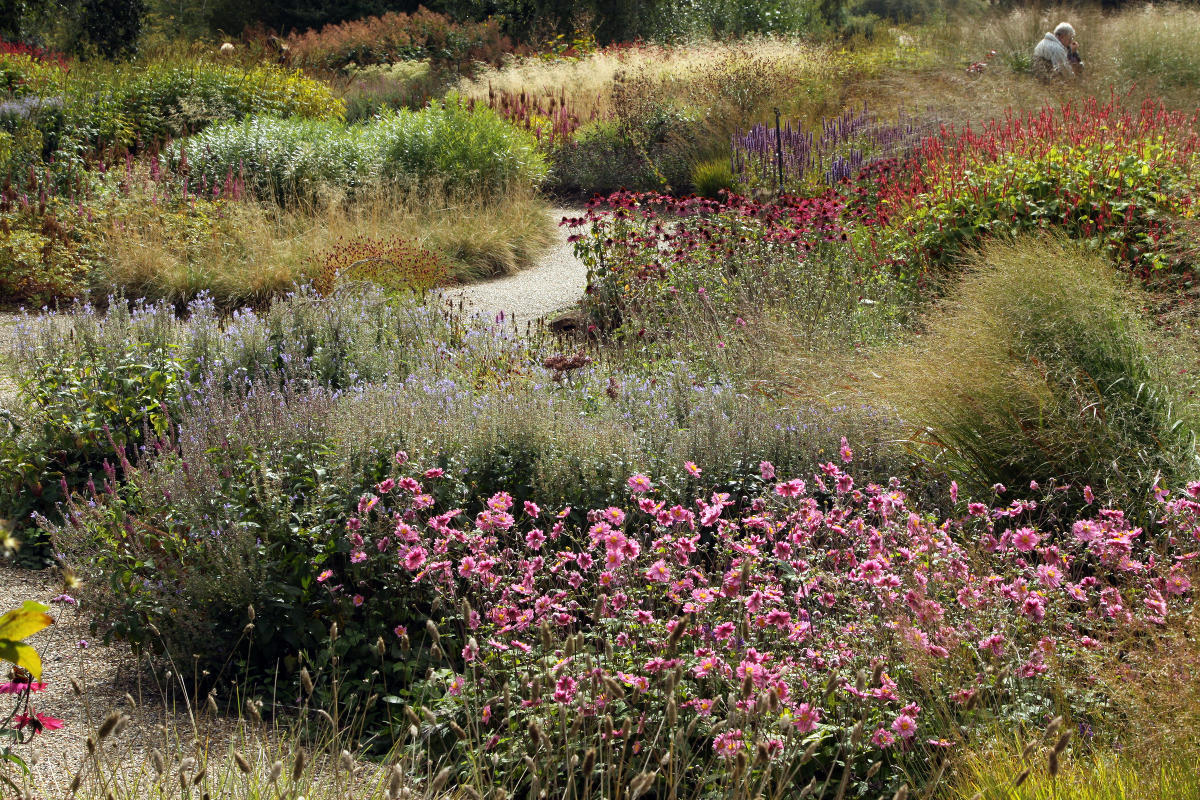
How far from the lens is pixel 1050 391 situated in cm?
379

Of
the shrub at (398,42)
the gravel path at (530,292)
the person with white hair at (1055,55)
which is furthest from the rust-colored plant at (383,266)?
the shrub at (398,42)

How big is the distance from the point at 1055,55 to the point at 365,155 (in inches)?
352

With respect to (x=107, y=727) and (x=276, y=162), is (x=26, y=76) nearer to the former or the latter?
(x=276, y=162)

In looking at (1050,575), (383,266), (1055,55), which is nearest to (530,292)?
(383,266)

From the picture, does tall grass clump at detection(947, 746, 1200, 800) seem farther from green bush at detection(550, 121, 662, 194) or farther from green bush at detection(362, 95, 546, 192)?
green bush at detection(550, 121, 662, 194)

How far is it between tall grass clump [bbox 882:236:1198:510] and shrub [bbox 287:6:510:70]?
22500 mm

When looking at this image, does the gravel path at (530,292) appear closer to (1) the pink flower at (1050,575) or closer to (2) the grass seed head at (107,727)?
(1) the pink flower at (1050,575)

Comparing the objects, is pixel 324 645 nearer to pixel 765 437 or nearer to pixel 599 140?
pixel 765 437

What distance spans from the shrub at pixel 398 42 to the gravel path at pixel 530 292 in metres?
17.2

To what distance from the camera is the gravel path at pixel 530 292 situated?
7797mm

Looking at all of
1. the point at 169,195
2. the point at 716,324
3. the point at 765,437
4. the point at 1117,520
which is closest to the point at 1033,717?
the point at 1117,520

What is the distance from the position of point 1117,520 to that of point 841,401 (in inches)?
67.7

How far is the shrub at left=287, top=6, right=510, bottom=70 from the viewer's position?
25.2 meters

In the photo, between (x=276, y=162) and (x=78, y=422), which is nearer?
(x=78, y=422)
